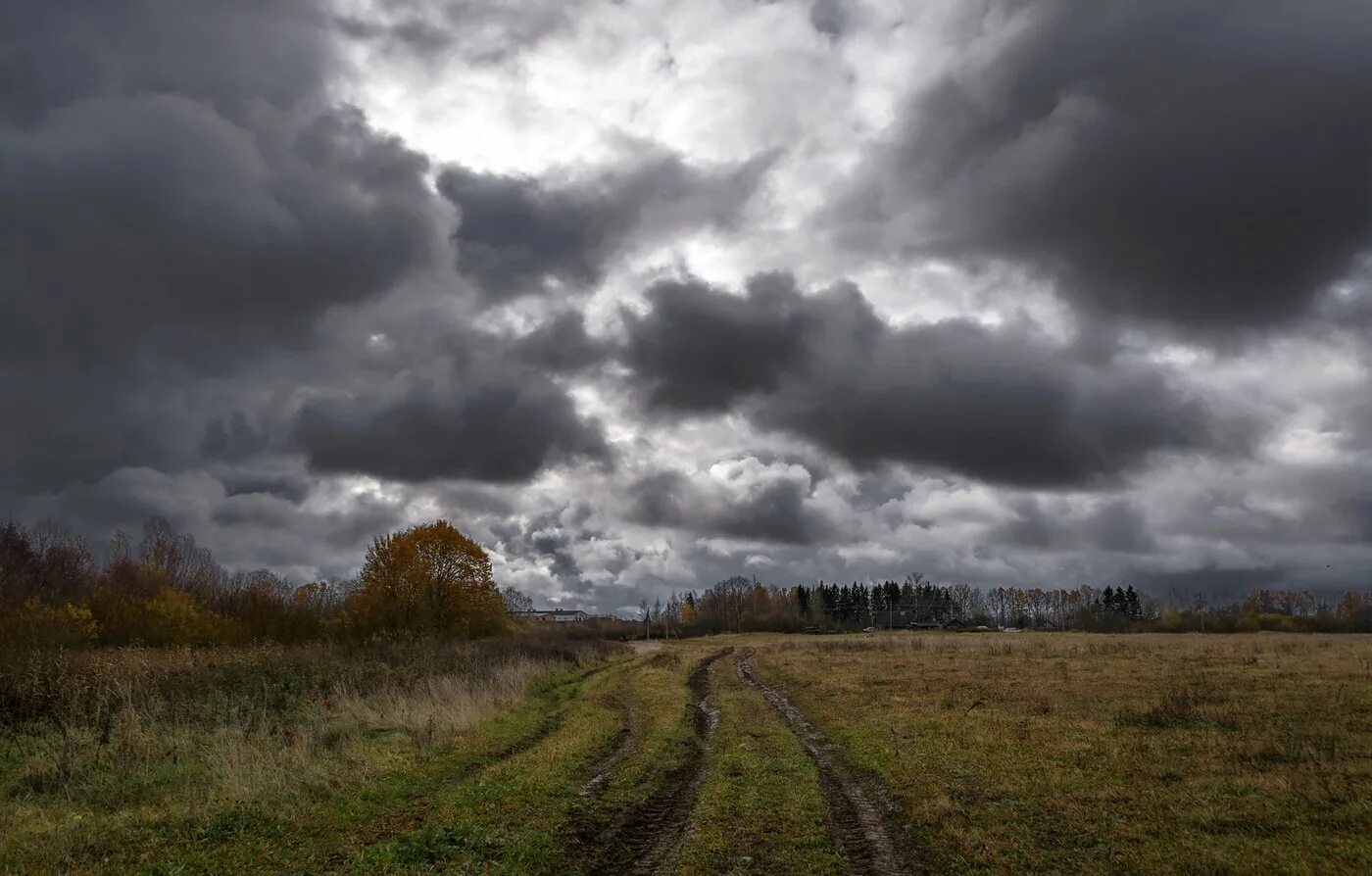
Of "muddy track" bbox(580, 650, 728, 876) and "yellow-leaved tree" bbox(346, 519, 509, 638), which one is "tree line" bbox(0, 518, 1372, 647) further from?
"muddy track" bbox(580, 650, 728, 876)

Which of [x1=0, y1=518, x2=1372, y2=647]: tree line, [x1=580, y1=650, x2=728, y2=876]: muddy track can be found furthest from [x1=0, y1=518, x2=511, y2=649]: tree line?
[x1=580, y1=650, x2=728, y2=876]: muddy track

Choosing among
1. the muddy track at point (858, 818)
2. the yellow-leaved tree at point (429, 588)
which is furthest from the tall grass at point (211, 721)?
the yellow-leaved tree at point (429, 588)

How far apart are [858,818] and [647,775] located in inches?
219

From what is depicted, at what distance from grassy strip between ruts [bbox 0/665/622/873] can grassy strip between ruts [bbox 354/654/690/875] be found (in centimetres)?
73

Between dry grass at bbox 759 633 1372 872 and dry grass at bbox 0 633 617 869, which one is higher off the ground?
dry grass at bbox 0 633 617 869

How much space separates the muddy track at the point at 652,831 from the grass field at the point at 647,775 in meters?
0.06

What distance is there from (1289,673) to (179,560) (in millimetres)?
120871

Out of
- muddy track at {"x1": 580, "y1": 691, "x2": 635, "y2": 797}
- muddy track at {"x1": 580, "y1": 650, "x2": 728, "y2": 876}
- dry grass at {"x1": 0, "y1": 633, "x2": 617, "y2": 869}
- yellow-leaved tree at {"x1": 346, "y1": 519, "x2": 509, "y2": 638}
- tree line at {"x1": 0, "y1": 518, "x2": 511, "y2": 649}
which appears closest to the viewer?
muddy track at {"x1": 580, "y1": 650, "x2": 728, "y2": 876}

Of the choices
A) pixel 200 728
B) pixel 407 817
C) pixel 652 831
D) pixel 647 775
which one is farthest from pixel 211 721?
pixel 652 831

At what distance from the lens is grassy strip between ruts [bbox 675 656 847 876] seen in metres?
11.9

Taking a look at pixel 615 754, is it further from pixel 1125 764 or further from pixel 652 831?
pixel 1125 764

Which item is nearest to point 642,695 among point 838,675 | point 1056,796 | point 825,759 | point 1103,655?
point 838,675

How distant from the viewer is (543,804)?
15133mm

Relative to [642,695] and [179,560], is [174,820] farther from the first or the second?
[179,560]
